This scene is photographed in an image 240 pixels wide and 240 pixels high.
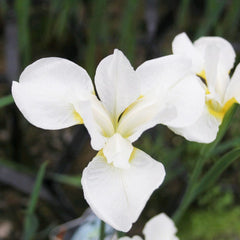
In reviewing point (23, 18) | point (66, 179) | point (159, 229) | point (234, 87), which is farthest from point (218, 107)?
point (23, 18)

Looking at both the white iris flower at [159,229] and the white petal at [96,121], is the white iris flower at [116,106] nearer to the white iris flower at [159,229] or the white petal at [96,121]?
the white petal at [96,121]

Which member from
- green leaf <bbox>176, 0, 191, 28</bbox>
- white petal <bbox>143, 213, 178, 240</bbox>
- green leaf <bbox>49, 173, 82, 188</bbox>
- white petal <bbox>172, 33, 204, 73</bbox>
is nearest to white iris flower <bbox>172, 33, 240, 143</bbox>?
white petal <bbox>172, 33, 204, 73</bbox>

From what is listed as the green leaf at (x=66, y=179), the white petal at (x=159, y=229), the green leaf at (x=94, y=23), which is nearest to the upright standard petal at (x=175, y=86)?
the white petal at (x=159, y=229)

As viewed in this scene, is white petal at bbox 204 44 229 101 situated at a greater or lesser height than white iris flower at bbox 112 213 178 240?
greater

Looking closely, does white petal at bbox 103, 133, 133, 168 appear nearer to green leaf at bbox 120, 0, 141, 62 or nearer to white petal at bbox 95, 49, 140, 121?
white petal at bbox 95, 49, 140, 121

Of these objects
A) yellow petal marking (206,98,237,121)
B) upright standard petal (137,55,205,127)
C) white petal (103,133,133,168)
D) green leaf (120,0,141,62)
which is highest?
upright standard petal (137,55,205,127)

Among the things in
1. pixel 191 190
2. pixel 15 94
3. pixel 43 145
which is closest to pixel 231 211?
pixel 43 145

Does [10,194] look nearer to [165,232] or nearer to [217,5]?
[217,5]
